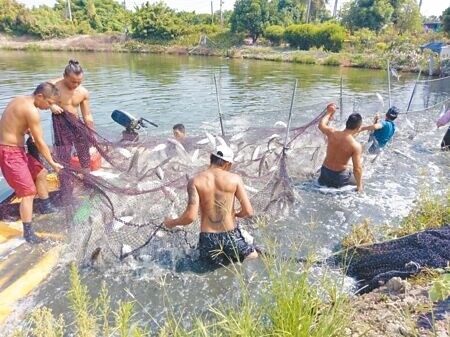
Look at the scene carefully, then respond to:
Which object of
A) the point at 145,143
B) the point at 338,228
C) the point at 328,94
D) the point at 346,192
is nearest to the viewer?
the point at 338,228

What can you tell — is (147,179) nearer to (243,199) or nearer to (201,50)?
(243,199)

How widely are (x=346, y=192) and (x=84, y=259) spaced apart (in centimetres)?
462

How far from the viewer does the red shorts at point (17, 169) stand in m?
4.52

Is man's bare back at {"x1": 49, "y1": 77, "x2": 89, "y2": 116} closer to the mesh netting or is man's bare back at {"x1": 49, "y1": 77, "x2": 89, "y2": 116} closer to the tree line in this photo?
the mesh netting

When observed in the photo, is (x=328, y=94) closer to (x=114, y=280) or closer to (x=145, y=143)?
(x=145, y=143)

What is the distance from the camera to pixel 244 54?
135 ft

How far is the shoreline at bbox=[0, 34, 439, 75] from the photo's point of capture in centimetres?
3309

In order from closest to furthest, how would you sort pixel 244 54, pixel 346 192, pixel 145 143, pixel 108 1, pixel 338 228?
pixel 338 228 → pixel 145 143 → pixel 346 192 → pixel 244 54 → pixel 108 1

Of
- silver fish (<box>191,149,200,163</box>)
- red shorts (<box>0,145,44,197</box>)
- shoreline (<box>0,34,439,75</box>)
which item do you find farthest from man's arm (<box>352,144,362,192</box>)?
shoreline (<box>0,34,439,75</box>)

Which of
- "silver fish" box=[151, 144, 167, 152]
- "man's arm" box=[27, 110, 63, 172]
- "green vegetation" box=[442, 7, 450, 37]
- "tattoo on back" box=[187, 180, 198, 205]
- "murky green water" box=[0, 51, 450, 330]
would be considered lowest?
"murky green water" box=[0, 51, 450, 330]

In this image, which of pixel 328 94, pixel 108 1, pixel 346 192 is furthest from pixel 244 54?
pixel 108 1

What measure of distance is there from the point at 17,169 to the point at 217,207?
8.37 feet

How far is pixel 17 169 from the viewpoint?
180 inches

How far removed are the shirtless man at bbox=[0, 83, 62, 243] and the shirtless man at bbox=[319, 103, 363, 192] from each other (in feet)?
14.2
